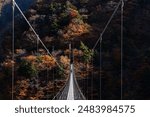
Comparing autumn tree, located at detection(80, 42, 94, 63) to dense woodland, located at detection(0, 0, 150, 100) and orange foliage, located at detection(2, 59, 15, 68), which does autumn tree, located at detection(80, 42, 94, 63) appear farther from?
orange foliage, located at detection(2, 59, 15, 68)

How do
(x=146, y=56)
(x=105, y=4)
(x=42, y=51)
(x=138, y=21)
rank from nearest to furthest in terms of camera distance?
(x=146, y=56) < (x=42, y=51) < (x=138, y=21) < (x=105, y=4)

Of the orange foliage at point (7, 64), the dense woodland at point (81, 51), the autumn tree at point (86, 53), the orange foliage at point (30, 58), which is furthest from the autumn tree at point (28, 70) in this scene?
the autumn tree at point (86, 53)

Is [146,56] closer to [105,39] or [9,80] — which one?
[105,39]

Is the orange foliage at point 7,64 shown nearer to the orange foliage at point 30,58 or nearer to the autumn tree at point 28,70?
the orange foliage at point 30,58

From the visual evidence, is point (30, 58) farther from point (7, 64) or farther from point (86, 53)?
point (86, 53)

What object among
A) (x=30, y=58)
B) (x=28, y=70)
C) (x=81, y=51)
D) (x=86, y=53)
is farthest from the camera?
(x=81, y=51)

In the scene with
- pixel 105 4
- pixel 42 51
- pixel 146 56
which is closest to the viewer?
pixel 146 56

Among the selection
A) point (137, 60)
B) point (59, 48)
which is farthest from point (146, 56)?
point (59, 48)

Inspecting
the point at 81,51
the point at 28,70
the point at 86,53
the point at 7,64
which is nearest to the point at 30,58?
the point at 28,70

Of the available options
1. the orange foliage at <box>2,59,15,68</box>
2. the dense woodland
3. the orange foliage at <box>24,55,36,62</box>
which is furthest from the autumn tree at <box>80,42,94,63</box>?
the orange foliage at <box>2,59,15,68</box>
